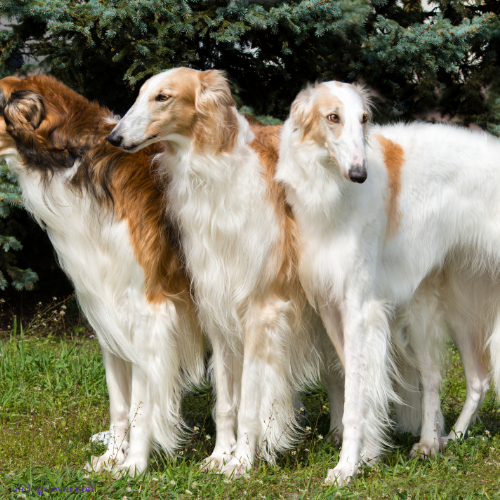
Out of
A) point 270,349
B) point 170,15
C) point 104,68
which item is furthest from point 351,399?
point 104,68

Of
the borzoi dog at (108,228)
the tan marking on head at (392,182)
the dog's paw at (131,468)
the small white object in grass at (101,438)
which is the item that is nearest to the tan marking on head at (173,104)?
the borzoi dog at (108,228)

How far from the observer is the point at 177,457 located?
3.54 meters

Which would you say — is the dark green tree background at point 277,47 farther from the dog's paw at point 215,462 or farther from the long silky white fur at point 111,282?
the dog's paw at point 215,462

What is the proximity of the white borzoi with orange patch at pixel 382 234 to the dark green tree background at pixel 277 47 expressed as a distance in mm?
1447

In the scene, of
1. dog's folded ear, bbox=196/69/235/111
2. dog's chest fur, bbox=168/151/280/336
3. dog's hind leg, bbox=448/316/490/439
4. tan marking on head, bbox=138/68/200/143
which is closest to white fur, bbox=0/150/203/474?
dog's chest fur, bbox=168/151/280/336

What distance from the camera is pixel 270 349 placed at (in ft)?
11.2

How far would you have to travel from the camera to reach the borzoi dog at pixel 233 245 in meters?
3.17

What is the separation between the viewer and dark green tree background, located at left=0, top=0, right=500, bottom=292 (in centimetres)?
465

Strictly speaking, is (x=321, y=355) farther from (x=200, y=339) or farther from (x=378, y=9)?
(x=378, y=9)

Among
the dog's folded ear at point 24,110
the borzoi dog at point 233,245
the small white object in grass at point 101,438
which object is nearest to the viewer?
the borzoi dog at point 233,245

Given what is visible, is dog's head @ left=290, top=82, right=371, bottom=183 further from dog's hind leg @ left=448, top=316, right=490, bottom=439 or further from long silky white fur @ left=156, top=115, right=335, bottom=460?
dog's hind leg @ left=448, top=316, right=490, bottom=439

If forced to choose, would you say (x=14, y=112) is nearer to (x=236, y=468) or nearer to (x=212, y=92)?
(x=212, y=92)

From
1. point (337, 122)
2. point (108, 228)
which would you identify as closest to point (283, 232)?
point (337, 122)

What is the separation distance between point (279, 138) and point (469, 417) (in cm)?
226
